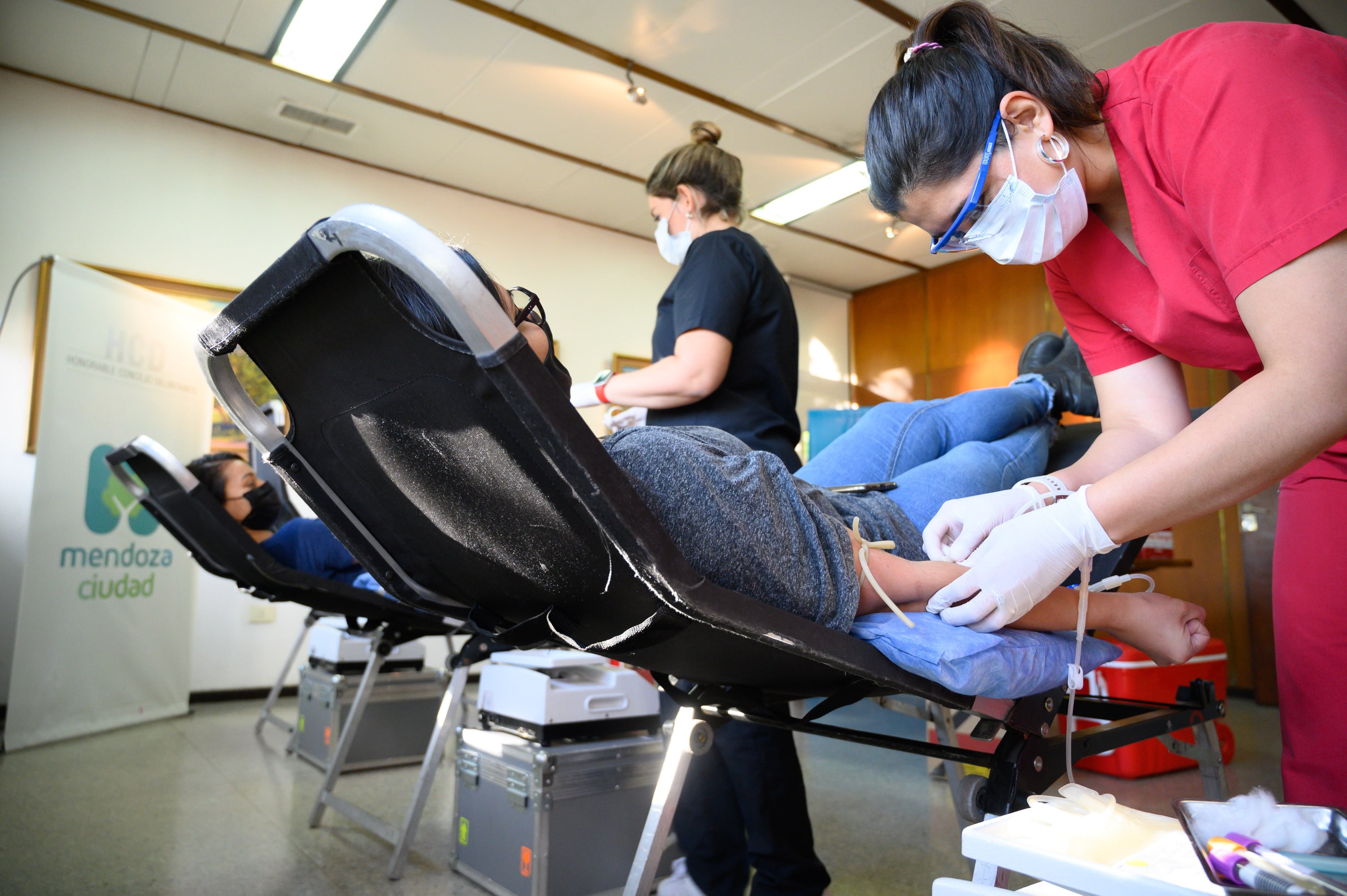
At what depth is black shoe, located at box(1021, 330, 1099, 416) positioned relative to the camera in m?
1.51

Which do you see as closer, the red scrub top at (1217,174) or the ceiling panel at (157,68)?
the red scrub top at (1217,174)

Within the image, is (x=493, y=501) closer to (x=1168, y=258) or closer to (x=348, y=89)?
(x=1168, y=258)

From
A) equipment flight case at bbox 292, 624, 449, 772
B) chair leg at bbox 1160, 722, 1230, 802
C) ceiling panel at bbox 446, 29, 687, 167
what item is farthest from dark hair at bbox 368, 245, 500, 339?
ceiling panel at bbox 446, 29, 687, 167

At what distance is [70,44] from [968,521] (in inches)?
169

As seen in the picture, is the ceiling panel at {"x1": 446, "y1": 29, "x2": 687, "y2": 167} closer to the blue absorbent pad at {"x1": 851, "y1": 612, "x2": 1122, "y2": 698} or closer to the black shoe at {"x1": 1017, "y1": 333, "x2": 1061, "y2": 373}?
the black shoe at {"x1": 1017, "y1": 333, "x2": 1061, "y2": 373}

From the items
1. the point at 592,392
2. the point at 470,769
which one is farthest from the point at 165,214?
the point at 470,769

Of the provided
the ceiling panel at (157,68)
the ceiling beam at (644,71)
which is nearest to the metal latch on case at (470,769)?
the ceiling beam at (644,71)

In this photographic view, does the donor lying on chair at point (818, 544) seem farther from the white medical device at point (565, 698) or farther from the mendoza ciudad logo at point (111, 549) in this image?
the mendoza ciudad logo at point (111, 549)

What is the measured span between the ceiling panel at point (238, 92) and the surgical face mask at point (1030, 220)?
375 centimetres

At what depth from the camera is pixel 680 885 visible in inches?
54.3

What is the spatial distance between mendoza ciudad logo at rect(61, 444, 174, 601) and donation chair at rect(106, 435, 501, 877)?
A: 135 cm

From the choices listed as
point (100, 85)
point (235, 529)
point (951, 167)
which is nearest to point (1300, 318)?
point (951, 167)

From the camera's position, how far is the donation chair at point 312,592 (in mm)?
1668

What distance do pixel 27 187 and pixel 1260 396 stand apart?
4.58 meters
